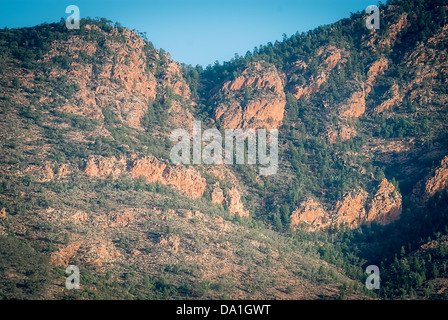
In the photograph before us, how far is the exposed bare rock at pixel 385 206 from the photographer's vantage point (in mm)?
129125

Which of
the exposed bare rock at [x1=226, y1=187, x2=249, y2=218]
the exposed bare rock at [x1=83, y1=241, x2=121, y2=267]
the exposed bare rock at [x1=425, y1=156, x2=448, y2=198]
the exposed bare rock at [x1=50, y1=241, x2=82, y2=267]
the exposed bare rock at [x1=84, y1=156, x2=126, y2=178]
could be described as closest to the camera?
the exposed bare rock at [x1=50, y1=241, x2=82, y2=267]

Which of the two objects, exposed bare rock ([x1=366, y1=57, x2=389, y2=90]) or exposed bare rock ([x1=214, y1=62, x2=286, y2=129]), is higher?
exposed bare rock ([x1=366, y1=57, x2=389, y2=90])

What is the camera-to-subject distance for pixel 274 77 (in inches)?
6250

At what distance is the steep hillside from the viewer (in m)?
102

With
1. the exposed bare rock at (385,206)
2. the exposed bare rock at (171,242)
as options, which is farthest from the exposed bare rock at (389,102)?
the exposed bare rock at (171,242)

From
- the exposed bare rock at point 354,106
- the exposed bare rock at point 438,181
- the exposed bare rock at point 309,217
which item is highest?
the exposed bare rock at point 354,106

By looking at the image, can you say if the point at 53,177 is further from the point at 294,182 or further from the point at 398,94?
the point at 398,94

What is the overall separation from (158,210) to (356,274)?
3226 centimetres

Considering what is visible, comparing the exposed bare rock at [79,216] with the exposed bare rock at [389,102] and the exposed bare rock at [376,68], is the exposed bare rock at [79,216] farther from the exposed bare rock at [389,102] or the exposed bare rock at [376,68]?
the exposed bare rock at [376,68]

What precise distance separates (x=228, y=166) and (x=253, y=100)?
1949 cm

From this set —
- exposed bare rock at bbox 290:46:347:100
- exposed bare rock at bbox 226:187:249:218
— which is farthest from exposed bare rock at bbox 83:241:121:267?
exposed bare rock at bbox 290:46:347:100

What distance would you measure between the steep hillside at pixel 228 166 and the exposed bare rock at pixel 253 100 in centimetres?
32

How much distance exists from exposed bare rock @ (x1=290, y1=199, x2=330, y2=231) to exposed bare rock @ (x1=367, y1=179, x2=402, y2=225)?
8.07 metres

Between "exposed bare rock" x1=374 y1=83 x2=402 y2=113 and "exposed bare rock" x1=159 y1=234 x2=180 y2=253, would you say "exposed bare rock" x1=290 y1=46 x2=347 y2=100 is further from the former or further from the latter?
"exposed bare rock" x1=159 y1=234 x2=180 y2=253
